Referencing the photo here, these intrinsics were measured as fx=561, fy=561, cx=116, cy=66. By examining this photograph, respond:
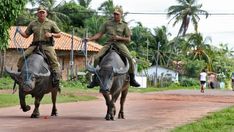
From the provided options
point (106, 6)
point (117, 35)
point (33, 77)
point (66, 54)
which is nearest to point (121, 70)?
point (117, 35)

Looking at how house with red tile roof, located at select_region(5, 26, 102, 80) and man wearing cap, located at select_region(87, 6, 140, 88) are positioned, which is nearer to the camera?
man wearing cap, located at select_region(87, 6, 140, 88)

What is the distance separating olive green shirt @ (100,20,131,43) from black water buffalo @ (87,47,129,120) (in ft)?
1.68

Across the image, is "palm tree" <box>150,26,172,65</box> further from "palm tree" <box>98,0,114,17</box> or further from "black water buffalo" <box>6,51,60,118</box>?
"black water buffalo" <box>6,51,60,118</box>

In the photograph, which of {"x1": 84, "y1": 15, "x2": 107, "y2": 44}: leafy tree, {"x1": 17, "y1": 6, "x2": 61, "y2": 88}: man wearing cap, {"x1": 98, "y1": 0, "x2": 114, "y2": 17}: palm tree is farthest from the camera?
{"x1": 98, "y1": 0, "x2": 114, "y2": 17}: palm tree

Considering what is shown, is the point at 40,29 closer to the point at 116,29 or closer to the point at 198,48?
the point at 116,29

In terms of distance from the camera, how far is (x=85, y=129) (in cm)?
1075

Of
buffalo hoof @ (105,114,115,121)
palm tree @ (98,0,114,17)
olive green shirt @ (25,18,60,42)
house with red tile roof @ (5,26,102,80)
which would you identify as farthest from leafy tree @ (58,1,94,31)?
buffalo hoof @ (105,114,115,121)

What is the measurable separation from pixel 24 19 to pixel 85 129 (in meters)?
47.9

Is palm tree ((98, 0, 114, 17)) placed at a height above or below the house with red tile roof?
above

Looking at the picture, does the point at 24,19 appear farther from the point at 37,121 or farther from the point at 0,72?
the point at 37,121

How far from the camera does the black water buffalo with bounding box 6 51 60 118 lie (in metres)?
12.4

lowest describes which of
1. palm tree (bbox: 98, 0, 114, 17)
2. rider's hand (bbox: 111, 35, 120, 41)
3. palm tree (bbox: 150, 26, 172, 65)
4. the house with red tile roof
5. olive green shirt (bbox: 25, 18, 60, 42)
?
rider's hand (bbox: 111, 35, 120, 41)

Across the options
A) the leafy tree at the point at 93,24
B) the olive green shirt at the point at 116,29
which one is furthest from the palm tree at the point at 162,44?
the olive green shirt at the point at 116,29

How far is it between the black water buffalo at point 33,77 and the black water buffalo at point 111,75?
1.06 meters
